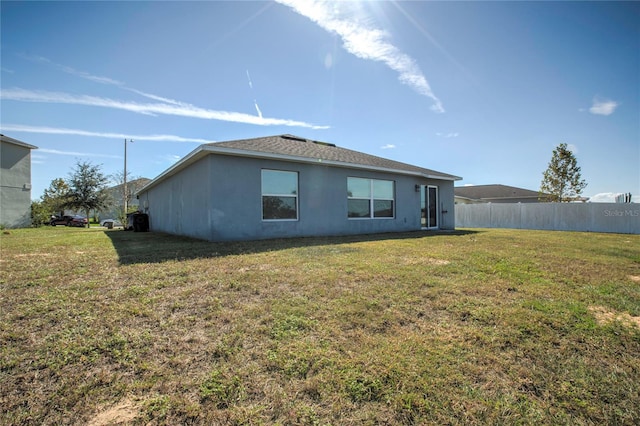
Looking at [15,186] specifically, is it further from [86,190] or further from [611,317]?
[611,317]

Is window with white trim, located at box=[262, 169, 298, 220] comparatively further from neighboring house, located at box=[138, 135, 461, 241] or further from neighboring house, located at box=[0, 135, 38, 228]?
neighboring house, located at box=[0, 135, 38, 228]

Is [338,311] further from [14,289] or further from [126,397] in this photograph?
[14,289]

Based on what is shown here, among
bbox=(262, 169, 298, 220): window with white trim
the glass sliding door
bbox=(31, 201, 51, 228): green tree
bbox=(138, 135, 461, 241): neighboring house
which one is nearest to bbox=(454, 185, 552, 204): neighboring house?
the glass sliding door

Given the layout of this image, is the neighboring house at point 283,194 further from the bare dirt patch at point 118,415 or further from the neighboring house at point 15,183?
the neighboring house at point 15,183

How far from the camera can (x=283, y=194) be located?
9133 mm

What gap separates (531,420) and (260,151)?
311 inches

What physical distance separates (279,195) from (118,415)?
302 inches

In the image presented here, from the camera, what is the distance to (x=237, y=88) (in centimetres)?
1041

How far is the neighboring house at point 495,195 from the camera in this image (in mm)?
29562

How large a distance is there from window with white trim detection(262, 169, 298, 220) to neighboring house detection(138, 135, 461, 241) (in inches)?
1.2

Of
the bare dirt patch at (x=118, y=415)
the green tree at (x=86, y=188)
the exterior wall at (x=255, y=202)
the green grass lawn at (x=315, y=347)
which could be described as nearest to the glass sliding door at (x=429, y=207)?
the exterior wall at (x=255, y=202)

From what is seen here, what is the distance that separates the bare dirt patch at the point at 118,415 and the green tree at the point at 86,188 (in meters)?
28.7

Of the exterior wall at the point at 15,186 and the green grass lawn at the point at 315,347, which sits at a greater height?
the exterior wall at the point at 15,186

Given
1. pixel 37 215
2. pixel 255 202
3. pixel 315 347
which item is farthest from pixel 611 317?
pixel 37 215
